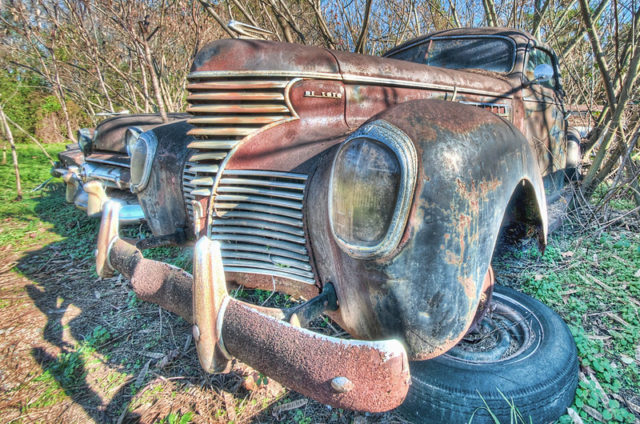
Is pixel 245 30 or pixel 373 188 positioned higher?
pixel 245 30

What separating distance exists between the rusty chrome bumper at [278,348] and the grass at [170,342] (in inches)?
23.2

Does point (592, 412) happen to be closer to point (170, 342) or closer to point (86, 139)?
point (170, 342)

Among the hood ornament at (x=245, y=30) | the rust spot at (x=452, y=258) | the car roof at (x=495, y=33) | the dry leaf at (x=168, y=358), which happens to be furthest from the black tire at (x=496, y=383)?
Answer: the car roof at (x=495, y=33)

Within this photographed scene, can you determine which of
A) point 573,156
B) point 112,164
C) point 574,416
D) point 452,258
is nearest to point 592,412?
point 574,416

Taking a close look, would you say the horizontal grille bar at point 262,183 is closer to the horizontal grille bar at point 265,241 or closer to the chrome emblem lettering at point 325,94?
the horizontal grille bar at point 265,241

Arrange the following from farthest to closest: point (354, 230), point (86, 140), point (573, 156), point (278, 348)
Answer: point (86, 140) → point (573, 156) → point (354, 230) → point (278, 348)

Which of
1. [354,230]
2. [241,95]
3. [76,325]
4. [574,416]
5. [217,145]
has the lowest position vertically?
[76,325]

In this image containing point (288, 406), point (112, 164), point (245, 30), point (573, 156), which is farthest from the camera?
point (573, 156)

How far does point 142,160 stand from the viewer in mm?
2400

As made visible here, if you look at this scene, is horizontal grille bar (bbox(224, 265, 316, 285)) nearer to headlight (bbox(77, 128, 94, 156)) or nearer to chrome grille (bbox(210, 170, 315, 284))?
chrome grille (bbox(210, 170, 315, 284))

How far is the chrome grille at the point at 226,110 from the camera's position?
1803 mm

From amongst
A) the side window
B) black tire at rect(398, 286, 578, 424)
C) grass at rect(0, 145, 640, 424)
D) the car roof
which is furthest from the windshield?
black tire at rect(398, 286, 578, 424)

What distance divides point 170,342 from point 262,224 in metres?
1.07

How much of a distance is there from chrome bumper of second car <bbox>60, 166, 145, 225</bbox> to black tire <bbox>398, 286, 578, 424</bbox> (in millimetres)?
1838
